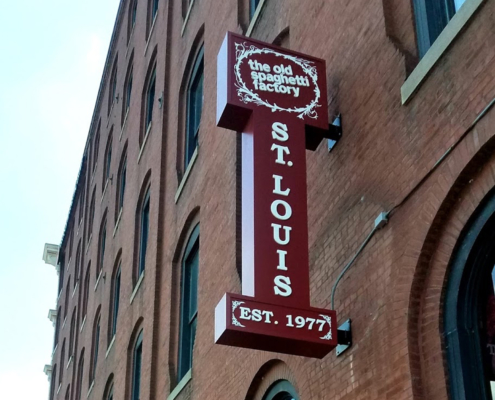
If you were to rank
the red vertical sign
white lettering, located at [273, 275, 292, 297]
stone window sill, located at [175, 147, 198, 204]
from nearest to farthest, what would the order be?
1. the red vertical sign
2. white lettering, located at [273, 275, 292, 297]
3. stone window sill, located at [175, 147, 198, 204]

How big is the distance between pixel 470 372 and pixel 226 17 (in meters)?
9.20

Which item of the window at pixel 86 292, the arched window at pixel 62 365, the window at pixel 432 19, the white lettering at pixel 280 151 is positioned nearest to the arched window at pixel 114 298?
the window at pixel 86 292

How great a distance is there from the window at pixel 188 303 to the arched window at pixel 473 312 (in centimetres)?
745

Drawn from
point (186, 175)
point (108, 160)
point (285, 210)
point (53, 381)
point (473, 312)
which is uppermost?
point (108, 160)

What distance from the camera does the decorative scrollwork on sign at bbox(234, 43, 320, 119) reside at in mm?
9008

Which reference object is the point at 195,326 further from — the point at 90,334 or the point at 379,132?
the point at 90,334

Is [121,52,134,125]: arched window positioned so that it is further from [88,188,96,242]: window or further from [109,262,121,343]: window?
[88,188,96,242]: window

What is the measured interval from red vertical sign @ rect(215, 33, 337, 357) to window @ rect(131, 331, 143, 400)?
31.3 feet

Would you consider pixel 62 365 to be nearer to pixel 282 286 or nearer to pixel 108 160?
pixel 108 160

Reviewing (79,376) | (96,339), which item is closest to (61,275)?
(79,376)

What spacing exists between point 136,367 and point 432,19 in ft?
38.2

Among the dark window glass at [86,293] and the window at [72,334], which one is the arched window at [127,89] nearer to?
the dark window glass at [86,293]

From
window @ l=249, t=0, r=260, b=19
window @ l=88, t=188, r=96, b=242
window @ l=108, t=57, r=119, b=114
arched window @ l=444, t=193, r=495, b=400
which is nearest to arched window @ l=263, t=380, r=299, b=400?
arched window @ l=444, t=193, r=495, b=400

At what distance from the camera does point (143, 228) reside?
19656mm
